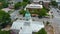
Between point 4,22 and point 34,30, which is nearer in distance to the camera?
point 34,30

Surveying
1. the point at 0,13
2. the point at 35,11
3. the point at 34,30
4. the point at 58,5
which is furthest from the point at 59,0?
the point at 34,30

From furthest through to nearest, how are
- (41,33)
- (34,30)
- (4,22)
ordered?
(4,22) → (34,30) → (41,33)

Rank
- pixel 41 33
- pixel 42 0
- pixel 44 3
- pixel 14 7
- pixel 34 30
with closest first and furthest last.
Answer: pixel 41 33, pixel 34 30, pixel 14 7, pixel 44 3, pixel 42 0

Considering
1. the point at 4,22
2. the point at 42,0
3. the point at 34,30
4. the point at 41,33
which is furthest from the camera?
the point at 42,0

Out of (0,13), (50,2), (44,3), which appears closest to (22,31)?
(0,13)

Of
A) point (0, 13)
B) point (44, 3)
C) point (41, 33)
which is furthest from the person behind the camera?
point (44, 3)

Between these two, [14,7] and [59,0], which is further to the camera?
[59,0]

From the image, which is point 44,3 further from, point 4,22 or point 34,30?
point 34,30

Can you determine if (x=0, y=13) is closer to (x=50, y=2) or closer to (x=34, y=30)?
(x=34, y=30)

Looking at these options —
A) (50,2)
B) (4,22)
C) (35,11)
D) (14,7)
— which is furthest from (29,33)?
(50,2)
